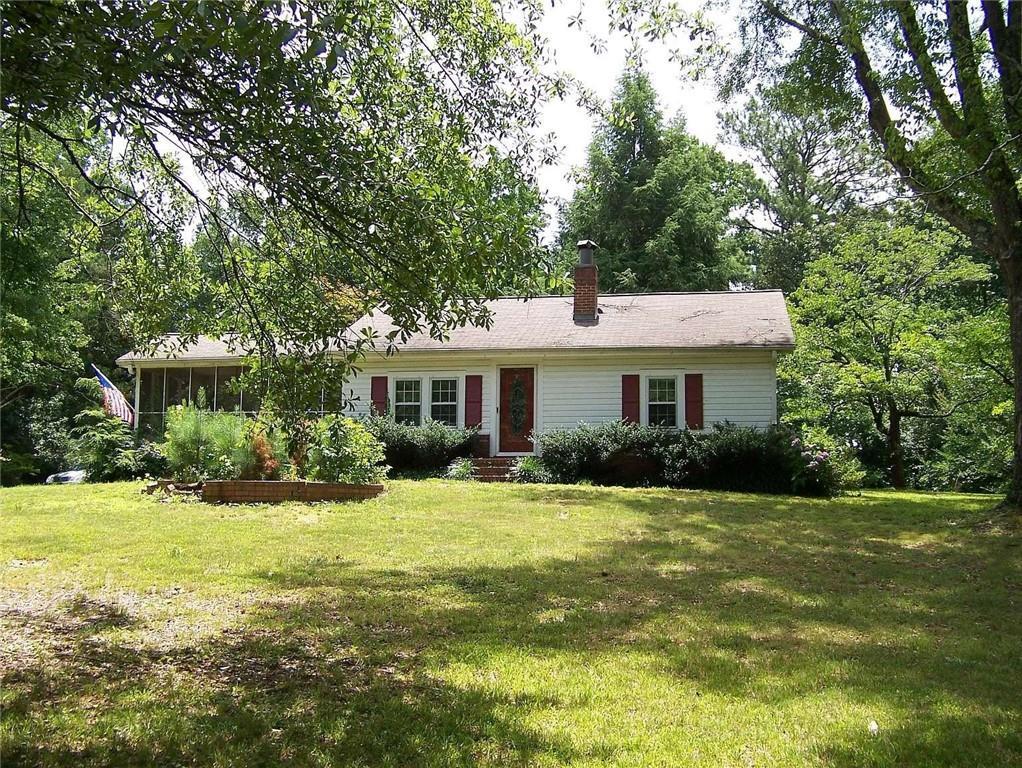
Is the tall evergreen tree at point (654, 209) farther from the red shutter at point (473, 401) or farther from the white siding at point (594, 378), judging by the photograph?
the red shutter at point (473, 401)

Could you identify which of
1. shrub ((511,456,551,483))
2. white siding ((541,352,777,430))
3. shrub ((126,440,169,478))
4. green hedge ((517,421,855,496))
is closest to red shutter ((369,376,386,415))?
white siding ((541,352,777,430))

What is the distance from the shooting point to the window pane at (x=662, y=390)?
18516mm

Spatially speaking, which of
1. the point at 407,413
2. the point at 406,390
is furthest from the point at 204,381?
the point at 407,413

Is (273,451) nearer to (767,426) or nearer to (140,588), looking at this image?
(140,588)

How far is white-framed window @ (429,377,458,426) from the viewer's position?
64.6 feet

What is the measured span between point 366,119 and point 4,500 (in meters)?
11.0

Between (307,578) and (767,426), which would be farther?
(767,426)

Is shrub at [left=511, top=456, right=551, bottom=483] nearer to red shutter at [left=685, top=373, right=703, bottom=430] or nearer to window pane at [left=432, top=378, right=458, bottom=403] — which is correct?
window pane at [left=432, top=378, right=458, bottom=403]

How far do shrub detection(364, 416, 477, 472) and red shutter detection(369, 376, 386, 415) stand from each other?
4.22ft

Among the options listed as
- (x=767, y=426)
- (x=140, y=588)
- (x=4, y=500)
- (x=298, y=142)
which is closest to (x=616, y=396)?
(x=767, y=426)

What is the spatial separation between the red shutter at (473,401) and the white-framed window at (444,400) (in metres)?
0.33

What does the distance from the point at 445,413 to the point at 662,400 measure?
5.51 metres

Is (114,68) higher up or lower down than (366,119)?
lower down

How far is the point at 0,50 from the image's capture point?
339 cm
